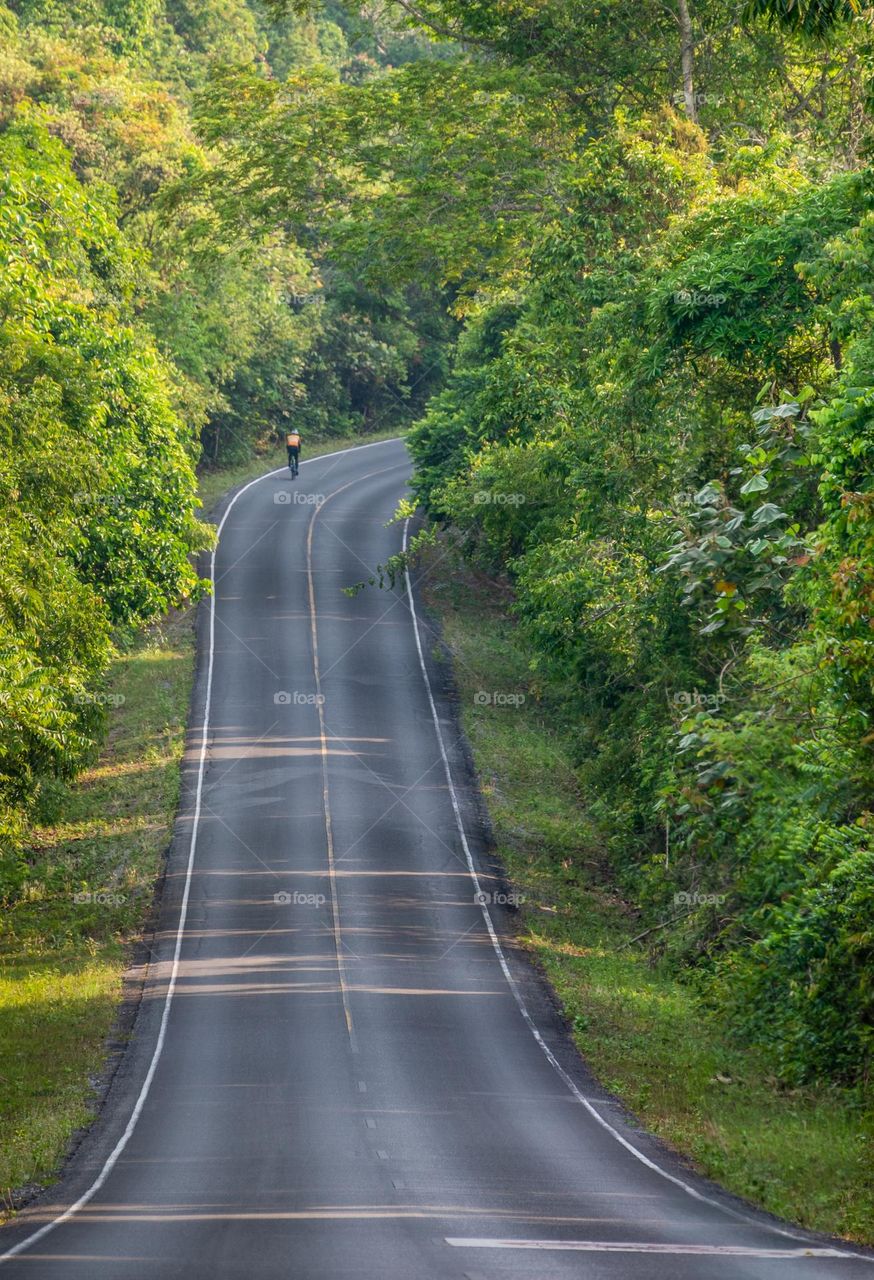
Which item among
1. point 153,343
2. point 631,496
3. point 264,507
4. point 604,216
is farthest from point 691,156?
point 264,507

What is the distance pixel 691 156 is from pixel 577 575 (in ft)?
29.8

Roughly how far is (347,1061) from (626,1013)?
5.00 m

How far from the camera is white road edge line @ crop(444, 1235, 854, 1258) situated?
508 inches

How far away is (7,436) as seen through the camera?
2423 centimetres

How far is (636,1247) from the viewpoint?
13.2 m

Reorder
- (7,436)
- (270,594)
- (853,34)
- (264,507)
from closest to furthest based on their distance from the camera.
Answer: (7,436) → (853,34) → (270,594) → (264,507)

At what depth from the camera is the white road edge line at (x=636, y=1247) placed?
42.3ft

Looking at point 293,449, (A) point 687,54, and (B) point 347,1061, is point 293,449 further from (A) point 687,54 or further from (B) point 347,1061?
(B) point 347,1061

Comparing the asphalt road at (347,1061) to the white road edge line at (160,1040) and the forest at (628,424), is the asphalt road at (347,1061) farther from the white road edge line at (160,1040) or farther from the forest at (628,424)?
the forest at (628,424)

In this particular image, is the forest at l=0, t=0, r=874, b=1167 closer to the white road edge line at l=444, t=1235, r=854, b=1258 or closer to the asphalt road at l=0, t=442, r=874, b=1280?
the asphalt road at l=0, t=442, r=874, b=1280

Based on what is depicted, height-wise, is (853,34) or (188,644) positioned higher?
(853,34)

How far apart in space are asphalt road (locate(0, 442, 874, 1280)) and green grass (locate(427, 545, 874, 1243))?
530mm

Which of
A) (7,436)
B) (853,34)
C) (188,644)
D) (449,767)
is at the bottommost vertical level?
(449,767)

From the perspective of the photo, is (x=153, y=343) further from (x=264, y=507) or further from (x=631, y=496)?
(x=631, y=496)
